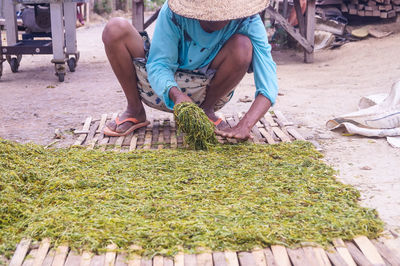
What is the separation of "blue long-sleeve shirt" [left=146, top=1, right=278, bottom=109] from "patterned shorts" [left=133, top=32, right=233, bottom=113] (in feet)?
0.43

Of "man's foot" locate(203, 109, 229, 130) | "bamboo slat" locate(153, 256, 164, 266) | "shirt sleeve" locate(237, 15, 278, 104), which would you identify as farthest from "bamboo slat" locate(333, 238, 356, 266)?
"man's foot" locate(203, 109, 229, 130)

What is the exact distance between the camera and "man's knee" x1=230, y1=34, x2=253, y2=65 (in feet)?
8.54

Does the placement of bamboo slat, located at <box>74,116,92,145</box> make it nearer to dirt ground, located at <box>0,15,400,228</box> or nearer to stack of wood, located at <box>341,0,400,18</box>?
dirt ground, located at <box>0,15,400,228</box>

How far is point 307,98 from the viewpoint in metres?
4.11

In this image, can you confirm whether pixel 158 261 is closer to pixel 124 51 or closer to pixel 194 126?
pixel 194 126

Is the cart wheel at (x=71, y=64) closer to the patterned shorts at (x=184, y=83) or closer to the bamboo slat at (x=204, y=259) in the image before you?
the patterned shorts at (x=184, y=83)

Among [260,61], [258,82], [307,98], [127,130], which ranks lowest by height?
[307,98]

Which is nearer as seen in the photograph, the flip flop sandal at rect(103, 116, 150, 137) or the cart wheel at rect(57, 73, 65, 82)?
the flip flop sandal at rect(103, 116, 150, 137)

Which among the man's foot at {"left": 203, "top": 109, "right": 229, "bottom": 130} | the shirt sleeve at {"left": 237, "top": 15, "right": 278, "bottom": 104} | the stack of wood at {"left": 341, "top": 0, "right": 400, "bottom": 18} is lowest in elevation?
the man's foot at {"left": 203, "top": 109, "right": 229, "bottom": 130}

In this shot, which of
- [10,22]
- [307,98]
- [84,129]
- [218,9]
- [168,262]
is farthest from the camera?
[10,22]

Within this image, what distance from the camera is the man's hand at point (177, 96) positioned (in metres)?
2.48

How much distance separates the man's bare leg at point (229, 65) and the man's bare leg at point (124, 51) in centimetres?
48

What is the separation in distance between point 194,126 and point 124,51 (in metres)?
0.73

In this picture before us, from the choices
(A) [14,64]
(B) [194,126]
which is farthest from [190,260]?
(A) [14,64]
